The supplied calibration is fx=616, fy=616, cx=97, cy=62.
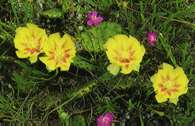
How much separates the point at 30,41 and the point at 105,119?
0.47m

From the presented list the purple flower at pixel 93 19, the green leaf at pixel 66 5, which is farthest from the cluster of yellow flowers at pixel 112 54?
the green leaf at pixel 66 5

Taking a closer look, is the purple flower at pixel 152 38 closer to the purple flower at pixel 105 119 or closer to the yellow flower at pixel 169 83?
the yellow flower at pixel 169 83

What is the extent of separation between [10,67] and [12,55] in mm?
60

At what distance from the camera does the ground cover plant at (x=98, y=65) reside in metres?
2.62

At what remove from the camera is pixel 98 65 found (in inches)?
107

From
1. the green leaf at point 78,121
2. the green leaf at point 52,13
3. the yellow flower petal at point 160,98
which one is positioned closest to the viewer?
the yellow flower petal at point 160,98

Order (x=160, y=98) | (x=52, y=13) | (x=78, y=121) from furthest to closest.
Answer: (x=52, y=13) < (x=78, y=121) < (x=160, y=98)

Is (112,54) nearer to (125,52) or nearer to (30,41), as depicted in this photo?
(125,52)

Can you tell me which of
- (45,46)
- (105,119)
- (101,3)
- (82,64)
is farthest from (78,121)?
(101,3)

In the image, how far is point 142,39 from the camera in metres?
2.79

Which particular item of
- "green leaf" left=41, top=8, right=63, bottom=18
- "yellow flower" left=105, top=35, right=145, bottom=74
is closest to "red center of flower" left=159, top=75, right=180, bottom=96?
"yellow flower" left=105, top=35, right=145, bottom=74

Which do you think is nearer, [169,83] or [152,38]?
[169,83]

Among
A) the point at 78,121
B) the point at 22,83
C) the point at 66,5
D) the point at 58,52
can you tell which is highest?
the point at 66,5

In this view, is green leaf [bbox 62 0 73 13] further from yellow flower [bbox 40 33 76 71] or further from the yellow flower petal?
the yellow flower petal
